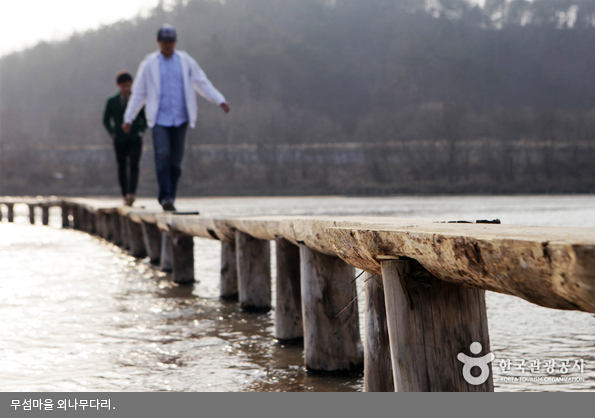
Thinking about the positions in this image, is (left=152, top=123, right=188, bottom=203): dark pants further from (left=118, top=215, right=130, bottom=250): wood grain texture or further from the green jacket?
(left=118, top=215, right=130, bottom=250): wood grain texture

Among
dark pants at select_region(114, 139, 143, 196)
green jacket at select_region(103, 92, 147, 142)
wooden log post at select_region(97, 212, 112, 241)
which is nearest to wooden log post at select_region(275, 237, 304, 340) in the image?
green jacket at select_region(103, 92, 147, 142)

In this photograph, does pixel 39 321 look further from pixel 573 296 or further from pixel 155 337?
pixel 573 296

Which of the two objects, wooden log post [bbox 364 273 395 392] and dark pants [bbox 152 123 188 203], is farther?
dark pants [bbox 152 123 188 203]

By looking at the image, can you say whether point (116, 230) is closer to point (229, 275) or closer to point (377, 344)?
point (229, 275)

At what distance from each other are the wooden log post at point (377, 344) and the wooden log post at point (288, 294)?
51.0 inches

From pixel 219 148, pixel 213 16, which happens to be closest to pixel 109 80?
pixel 213 16

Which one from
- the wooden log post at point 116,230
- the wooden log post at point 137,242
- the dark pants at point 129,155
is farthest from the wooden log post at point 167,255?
the wooden log post at point 116,230

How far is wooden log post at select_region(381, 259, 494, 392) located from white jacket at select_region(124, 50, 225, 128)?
4888 millimetres

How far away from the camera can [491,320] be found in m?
4.91

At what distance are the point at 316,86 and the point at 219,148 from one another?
139 ft

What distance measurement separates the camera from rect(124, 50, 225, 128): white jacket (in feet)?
23.2

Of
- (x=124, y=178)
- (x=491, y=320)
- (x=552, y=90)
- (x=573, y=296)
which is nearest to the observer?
(x=573, y=296)

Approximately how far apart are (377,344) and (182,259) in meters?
4.03

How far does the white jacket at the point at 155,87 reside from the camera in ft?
23.2
